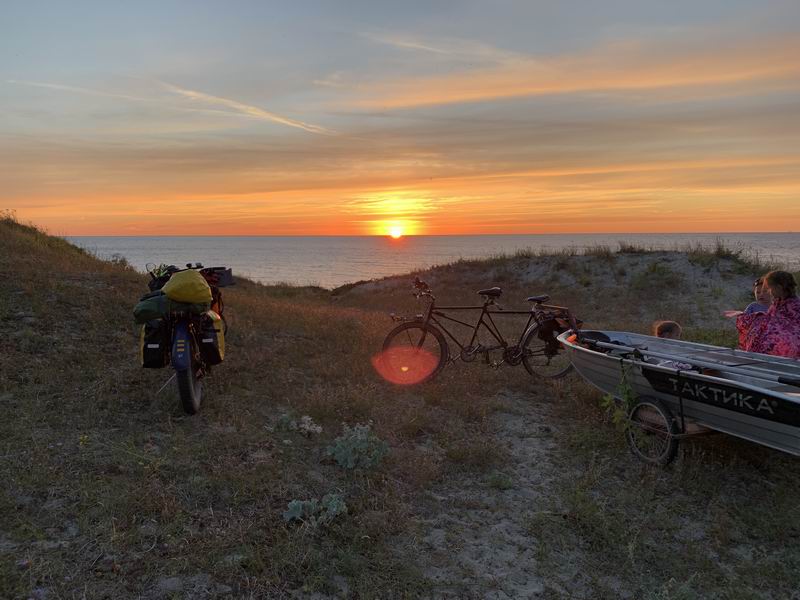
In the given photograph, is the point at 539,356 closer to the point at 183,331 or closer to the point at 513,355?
the point at 513,355

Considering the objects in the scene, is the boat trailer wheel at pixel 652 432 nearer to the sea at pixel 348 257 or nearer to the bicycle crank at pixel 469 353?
the bicycle crank at pixel 469 353

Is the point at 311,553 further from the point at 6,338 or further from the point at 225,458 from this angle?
the point at 6,338

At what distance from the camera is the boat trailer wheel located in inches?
191

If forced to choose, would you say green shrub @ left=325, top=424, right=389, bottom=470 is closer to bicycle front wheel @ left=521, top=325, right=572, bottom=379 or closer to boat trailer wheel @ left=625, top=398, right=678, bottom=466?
boat trailer wheel @ left=625, top=398, right=678, bottom=466

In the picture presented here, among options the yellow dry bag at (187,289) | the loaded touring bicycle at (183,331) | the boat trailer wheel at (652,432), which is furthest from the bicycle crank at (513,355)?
the yellow dry bag at (187,289)

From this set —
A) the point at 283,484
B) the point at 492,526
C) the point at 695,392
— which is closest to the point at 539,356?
the point at 695,392

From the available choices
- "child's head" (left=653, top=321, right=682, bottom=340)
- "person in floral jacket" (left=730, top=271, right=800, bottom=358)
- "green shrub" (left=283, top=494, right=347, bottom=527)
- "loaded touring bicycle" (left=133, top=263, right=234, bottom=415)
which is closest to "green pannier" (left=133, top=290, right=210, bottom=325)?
"loaded touring bicycle" (left=133, top=263, right=234, bottom=415)

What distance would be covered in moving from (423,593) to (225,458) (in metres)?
2.29

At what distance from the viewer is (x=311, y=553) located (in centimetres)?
350

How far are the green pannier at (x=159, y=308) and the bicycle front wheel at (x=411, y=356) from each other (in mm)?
2826

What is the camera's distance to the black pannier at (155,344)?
5250 mm

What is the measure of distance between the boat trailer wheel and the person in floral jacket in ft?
6.49

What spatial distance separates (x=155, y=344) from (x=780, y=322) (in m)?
7.02

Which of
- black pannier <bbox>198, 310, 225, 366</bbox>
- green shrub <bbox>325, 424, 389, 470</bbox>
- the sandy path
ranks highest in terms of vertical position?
black pannier <bbox>198, 310, 225, 366</bbox>
